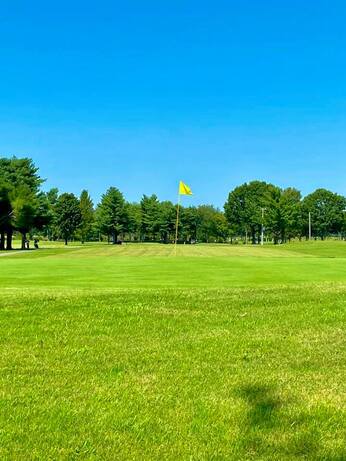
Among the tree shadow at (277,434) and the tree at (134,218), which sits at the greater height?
the tree at (134,218)

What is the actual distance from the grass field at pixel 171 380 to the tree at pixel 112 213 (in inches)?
3627

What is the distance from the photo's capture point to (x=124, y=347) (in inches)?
253

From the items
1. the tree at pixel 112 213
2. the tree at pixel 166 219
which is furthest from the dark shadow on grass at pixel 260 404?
the tree at pixel 166 219

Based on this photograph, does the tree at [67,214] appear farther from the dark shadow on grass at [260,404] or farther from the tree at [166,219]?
the dark shadow on grass at [260,404]

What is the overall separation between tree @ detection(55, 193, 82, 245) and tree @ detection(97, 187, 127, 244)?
4957 mm

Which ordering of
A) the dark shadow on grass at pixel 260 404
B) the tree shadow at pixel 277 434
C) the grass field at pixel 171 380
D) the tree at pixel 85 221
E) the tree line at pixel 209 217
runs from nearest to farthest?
the tree shadow at pixel 277 434, the grass field at pixel 171 380, the dark shadow on grass at pixel 260 404, the tree line at pixel 209 217, the tree at pixel 85 221

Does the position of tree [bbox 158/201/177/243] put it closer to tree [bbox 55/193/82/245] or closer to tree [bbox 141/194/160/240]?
tree [bbox 141/194/160/240]

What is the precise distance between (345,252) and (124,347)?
193ft

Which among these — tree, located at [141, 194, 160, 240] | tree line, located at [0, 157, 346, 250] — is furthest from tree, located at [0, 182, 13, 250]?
tree, located at [141, 194, 160, 240]

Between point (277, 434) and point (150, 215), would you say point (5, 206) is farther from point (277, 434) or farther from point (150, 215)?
point (277, 434)

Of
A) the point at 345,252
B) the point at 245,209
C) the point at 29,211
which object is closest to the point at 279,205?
the point at 245,209

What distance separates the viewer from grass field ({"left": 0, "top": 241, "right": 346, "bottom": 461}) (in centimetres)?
381

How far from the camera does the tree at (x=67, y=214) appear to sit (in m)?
102

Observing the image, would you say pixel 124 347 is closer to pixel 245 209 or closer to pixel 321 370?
pixel 321 370
